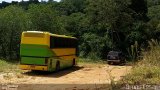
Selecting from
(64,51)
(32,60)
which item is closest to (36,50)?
(32,60)

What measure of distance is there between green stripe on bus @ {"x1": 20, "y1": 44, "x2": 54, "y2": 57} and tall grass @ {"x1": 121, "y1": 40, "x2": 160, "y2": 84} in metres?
11.7

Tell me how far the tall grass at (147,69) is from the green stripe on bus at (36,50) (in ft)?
38.5

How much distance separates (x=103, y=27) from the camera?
180 ft

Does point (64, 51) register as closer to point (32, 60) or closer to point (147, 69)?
point (32, 60)

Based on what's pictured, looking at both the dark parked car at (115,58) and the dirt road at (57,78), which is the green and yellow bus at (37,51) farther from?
the dark parked car at (115,58)

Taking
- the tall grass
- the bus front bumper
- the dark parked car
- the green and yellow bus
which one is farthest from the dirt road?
the dark parked car

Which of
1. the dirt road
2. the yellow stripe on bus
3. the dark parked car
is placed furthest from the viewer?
the dark parked car

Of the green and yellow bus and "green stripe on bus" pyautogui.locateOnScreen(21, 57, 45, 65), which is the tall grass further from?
"green stripe on bus" pyautogui.locateOnScreen(21, 57, 45, 65)

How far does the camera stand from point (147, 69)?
14180 millimetres

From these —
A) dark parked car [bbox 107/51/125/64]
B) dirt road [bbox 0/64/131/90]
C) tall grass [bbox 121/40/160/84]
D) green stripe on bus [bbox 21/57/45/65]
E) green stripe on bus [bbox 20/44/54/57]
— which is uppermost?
tall grass [bbox 121/40/160/84]

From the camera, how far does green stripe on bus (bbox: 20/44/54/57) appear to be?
25938 millimetres

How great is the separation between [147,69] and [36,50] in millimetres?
13364

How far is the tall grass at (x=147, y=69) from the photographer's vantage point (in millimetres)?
13242

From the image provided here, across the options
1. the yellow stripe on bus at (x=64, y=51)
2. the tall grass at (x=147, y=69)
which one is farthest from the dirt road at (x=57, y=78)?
the yellow stripe on bus at (x=64, y=51)
